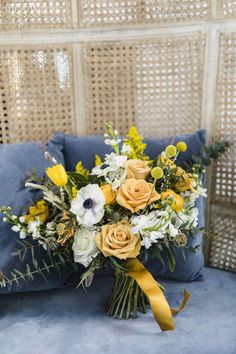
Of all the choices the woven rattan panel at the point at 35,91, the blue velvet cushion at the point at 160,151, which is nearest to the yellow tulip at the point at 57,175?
the blue velvet cushion at the point at 160,151

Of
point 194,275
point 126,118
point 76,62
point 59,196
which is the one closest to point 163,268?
point 194,275

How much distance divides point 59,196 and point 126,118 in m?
0.56

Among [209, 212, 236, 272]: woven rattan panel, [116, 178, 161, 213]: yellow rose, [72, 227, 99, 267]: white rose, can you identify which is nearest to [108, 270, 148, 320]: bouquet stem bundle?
[72, 227, 99, 267]: white rose

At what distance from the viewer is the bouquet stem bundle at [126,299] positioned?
1294 millimetres

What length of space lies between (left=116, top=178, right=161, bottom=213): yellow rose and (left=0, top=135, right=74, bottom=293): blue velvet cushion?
0.33 metres

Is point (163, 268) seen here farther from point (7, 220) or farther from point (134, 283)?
point (7, 220)

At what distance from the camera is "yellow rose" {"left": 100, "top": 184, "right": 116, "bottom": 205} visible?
117cm

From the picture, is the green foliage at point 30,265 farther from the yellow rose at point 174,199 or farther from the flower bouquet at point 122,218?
the yellow rose at point 174,199

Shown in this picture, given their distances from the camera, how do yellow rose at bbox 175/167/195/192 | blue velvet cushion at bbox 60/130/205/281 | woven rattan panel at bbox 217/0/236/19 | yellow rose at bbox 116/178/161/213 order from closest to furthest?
yellow rose at bbox 116/178/161/213
yellow rose at bbox 175/167/195/192
blue velvet cushion at bbox 60/130/205/281
woven rattan panel at bbox 217/0/236/19

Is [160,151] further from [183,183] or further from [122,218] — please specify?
[122,218]

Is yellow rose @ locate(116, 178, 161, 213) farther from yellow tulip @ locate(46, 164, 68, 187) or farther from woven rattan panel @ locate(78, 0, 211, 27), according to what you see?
woven rattan panel @ locate(78, 0, 211, 27)

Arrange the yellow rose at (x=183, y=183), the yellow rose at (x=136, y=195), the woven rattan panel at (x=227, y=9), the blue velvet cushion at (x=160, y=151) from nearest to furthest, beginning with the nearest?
the yellow rose at (x=136, y=195), the yellow rose at (x=183, y=183), the blue velvet cushion at (x=160, y=151), the woven rattan panel at (x=227, y=9)

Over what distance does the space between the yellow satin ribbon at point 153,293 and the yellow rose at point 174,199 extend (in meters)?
0.17

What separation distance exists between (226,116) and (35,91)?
69cm
